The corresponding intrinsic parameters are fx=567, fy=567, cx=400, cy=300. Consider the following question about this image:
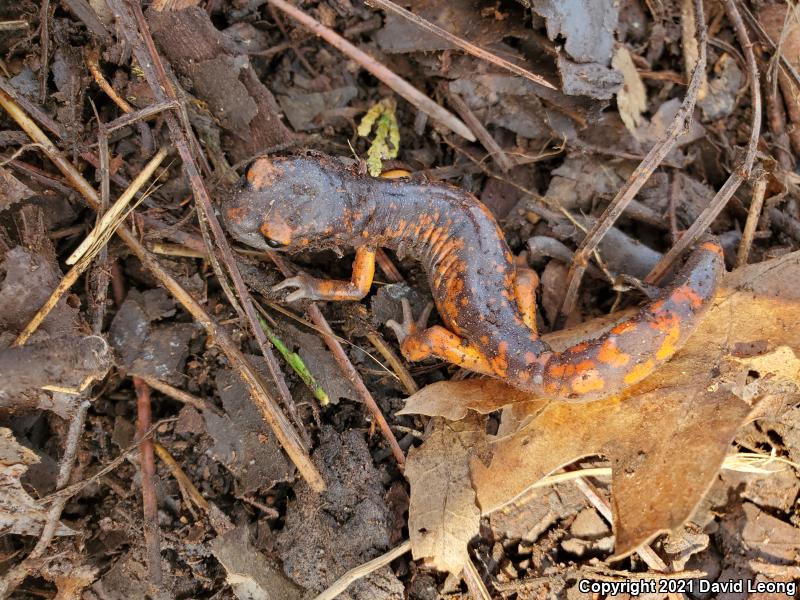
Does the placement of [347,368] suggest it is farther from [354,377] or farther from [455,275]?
[455,275]

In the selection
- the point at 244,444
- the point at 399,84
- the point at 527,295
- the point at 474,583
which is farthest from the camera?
the point at 399,84

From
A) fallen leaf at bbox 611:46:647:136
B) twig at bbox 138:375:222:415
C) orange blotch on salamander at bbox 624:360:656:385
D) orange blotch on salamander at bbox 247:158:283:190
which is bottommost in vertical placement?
twig at bbox 138:375:222:415

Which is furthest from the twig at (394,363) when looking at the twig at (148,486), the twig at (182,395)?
the twig at (148,486)

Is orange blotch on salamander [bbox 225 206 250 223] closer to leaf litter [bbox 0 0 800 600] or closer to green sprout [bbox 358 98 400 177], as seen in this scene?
leaf litter [bbox 0 0 800 600]

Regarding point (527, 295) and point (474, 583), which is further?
point (527, 295)

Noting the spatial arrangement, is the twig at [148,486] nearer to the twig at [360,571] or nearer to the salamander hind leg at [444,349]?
the twig at [360,571]

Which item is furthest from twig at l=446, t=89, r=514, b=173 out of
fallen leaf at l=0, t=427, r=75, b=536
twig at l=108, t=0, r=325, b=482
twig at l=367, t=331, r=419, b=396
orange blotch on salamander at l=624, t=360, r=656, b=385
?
fallen leaf at l=0, t=427, r=75, b=536

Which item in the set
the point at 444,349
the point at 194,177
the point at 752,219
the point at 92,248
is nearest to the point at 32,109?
the point at 92,248
